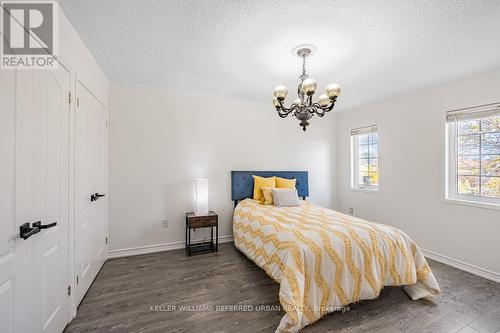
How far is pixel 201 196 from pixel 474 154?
383 cm

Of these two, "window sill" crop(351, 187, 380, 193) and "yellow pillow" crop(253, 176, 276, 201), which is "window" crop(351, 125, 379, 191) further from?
"yellow pillow" crop(253, 176, 276, 201)

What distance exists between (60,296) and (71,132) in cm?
130

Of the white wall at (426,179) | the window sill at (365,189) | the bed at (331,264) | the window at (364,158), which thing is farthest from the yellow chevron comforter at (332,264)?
the window at (364,158)

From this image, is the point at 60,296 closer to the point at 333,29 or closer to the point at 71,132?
the point at 71,132

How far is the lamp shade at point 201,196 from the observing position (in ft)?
10.7

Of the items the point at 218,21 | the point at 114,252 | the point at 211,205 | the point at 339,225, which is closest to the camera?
the point at 218,21

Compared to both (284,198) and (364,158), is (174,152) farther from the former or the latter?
(364,158)

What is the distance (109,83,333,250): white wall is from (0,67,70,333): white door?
1.44 m

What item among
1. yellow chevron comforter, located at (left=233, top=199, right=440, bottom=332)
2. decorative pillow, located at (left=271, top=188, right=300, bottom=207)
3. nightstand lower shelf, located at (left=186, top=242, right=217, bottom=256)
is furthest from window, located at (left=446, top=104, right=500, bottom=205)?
nightstand lower shelf, located at (left=186, top=242, right=217, bottom=256)

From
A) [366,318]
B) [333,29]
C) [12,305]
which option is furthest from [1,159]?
[366,318]

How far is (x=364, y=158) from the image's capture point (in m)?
4.25

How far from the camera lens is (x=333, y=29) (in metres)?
1.85

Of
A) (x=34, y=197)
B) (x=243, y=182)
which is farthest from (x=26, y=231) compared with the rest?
(x=243, y=182)

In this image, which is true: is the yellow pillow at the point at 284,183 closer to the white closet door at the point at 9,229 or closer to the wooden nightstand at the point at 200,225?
the wooden nightstand at the point at 200,225
